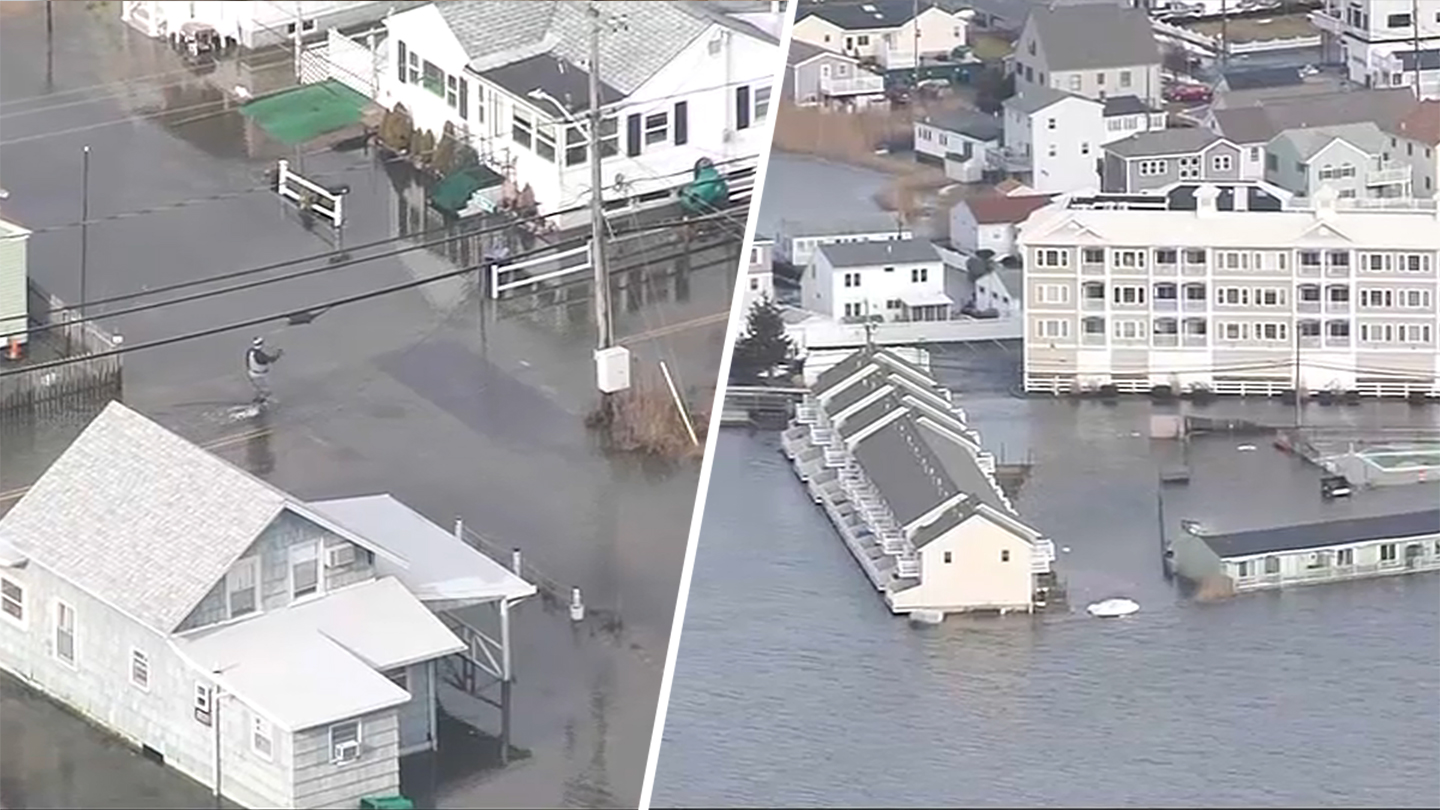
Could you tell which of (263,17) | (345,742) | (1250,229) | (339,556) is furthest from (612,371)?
(263,17)

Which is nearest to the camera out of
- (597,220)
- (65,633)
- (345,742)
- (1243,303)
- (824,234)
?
(345,742)

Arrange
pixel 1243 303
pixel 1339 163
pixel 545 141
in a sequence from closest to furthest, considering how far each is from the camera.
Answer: pixel 1243 303 → pixel 1339 163 → pixel 545 141

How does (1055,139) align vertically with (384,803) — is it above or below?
above

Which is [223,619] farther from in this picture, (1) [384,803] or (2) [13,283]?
(2) [13,283]

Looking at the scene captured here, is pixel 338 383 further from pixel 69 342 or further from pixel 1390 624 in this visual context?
pixel 1390 624

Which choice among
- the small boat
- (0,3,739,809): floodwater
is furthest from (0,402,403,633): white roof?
the small boat

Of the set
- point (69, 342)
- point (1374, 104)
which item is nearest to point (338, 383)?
point (69, 342)
